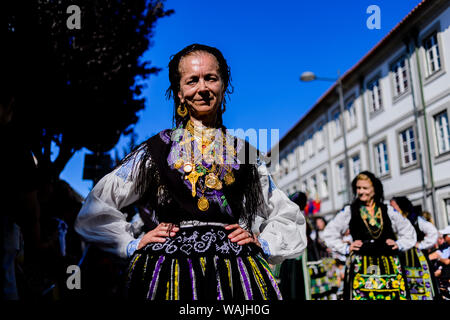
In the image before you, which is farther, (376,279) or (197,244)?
(376,279)

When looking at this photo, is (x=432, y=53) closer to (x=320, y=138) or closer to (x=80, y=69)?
(x=80, y=69)

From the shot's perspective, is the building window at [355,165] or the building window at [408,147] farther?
the building window at [355,165]

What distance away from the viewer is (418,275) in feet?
19.4

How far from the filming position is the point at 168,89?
230cm

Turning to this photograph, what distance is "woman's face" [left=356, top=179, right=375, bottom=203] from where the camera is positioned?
5691mm

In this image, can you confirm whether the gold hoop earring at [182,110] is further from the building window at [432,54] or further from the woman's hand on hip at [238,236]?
the building window at [432,54]

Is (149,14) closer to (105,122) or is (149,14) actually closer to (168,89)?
(105,122)

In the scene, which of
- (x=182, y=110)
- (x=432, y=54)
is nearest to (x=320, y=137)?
(x=432, y=54)

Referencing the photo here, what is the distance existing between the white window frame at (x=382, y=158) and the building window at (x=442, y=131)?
404 cm

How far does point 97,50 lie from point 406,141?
45.2 ft

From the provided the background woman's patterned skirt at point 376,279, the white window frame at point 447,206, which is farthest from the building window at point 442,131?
the background woman's patterned skirt at point 376,279

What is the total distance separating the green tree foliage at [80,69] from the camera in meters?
7.70

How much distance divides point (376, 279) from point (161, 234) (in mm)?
4136

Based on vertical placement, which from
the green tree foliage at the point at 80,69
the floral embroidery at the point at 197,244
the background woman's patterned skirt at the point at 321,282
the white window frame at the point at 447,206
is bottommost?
the background woman's patterned skirt at the point at 321,282
